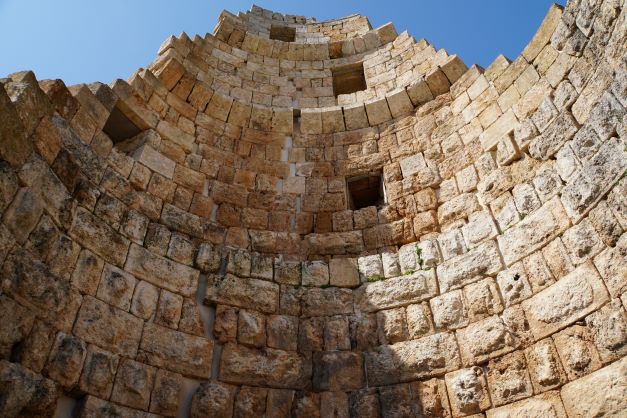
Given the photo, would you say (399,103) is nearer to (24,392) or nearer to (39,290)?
(39,290)

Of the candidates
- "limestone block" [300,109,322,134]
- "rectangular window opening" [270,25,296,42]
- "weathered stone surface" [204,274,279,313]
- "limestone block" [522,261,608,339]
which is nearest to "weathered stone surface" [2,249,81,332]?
"weathered stone surface" [204,274,279,313]

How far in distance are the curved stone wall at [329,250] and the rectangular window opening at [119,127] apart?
0.03m

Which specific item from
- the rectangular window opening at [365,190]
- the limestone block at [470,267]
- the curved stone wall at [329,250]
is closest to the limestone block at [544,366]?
the curved stone wall at [329,250]

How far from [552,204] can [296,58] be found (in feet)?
21.7

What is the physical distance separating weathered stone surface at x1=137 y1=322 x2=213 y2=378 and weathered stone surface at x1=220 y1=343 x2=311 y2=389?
0.63ft

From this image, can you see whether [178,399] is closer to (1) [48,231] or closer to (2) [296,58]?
(1) [48,231]

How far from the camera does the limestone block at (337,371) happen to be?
193 inches

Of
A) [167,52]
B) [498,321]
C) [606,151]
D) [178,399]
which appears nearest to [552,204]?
[606,151]

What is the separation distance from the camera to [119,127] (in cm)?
692

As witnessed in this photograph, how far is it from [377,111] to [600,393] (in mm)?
5130

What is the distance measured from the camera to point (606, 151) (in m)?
4.52

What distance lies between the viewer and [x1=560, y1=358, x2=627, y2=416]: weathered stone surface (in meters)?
3.61

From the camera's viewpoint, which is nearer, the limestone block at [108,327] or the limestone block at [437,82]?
the limestone block at [108,327]

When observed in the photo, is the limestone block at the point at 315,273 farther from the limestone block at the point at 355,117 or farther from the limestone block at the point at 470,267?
the limestone block at the point at 355,117
